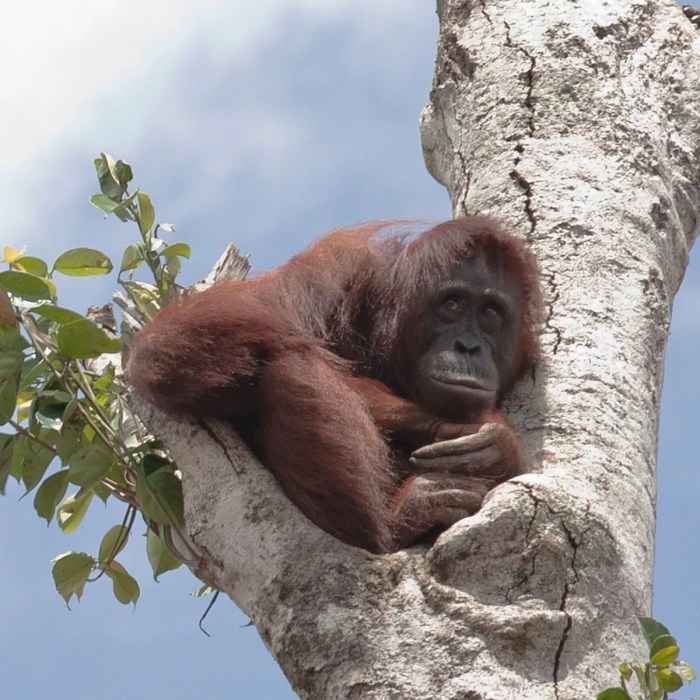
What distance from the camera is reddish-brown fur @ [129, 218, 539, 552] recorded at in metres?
3.71

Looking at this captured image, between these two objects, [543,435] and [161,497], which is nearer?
[543,435]

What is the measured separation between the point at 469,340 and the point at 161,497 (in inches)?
48.1

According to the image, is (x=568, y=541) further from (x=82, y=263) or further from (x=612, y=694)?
(x=82, y=263)

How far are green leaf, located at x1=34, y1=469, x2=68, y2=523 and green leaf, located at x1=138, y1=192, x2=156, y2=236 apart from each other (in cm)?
86

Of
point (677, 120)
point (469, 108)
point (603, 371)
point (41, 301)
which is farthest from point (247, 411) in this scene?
point (677, 120)

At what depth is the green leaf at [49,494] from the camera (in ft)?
13.9

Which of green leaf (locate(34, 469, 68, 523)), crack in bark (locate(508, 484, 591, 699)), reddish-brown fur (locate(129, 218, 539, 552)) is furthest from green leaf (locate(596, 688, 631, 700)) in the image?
green leaf (locate(34, 469, 68, 523))

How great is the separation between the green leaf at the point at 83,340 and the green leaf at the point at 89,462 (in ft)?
0.92

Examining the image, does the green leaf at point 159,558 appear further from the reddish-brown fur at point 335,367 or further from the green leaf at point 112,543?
the reddish-brown fur at point 335,367

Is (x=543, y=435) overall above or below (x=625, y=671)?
above

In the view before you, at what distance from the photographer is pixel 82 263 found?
4.47 meters

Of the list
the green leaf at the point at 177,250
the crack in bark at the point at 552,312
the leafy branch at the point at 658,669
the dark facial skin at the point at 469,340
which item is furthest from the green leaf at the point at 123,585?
the leafy branch at the point at 658,669

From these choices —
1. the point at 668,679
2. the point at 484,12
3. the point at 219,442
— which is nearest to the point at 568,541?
the point at 668,679

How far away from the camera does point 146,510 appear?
3863 millimetres
